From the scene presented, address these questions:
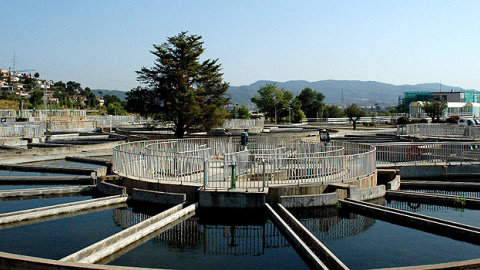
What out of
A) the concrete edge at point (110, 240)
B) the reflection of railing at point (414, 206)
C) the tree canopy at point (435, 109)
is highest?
the tree canopy at point (435, 109)

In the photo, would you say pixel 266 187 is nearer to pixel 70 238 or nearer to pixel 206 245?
pixel 206 245

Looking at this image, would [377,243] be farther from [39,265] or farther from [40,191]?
[40,191]

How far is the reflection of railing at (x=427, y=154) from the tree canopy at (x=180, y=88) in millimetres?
18463

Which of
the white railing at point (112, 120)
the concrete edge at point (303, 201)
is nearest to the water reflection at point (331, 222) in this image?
the concrete edge at point (303, 201)

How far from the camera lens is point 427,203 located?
17.0 metres

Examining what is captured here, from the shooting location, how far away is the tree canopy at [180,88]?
131ft

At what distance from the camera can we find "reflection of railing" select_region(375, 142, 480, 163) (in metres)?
24.6

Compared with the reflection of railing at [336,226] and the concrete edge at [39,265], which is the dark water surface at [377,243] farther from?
the concrete edge at [39,265]

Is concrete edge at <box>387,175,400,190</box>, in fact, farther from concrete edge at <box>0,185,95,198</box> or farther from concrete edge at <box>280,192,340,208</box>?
concrete edge at <box>0,185,95,198</box>

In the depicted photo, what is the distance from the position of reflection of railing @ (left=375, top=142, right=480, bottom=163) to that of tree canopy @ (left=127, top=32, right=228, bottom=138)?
18.5 metres

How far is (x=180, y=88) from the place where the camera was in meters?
40.2

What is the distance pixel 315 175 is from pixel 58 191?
35.3 ft

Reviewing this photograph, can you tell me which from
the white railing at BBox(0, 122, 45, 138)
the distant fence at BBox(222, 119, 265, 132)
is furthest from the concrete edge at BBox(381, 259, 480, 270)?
the distant fence at BBox(222, 119, 265, 132)

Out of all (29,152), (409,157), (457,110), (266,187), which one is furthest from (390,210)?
(457,110)
